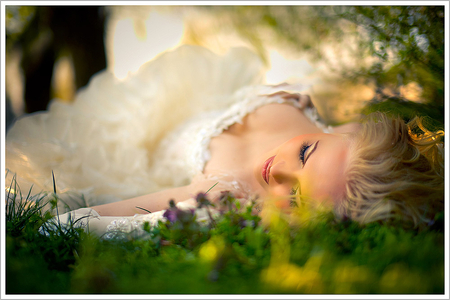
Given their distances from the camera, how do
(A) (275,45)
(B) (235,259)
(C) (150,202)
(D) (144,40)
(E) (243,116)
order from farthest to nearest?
(D) (144,40)
(A) (275,45)
(E) (243,116)
(C) (150,202)
(B) (235,259)

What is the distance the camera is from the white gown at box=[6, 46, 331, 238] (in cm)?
194

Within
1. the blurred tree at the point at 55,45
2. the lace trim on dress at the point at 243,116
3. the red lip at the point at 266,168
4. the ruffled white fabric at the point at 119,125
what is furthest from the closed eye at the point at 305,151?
the blurred tree at the point at 55,45

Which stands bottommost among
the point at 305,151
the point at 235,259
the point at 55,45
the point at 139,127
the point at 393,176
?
the point at 235,259

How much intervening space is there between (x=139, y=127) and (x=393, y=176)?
1.99 meters

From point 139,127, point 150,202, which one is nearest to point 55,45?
point 139,127

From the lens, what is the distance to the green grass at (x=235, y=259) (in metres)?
0.79

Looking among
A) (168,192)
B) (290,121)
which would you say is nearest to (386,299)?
(168,192)

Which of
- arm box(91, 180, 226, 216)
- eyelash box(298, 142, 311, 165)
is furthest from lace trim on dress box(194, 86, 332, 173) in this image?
eyelash box(298, 142, 311, 165)

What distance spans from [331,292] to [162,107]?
2149 mm

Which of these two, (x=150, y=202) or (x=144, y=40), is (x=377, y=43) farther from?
(x=144, y=40)

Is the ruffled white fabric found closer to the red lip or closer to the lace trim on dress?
the lace trim on dress

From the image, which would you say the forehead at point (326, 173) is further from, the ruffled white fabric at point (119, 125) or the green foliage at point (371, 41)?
the ruffled white fabric at point (119, 125)

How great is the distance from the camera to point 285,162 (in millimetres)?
1403

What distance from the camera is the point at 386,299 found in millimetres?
757
